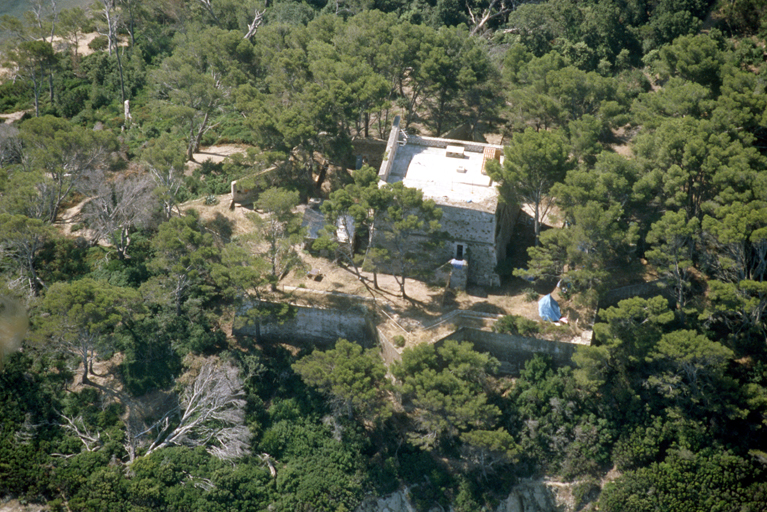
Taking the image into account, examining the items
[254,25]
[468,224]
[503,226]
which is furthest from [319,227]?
[254,25]

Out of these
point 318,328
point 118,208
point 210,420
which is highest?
point 118,208

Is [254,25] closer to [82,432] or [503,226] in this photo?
[503,226]

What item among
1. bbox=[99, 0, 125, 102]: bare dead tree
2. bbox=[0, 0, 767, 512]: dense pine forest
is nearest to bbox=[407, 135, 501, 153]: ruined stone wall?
Result: bbox=[0, 0, 767, 512]: dense pine forest

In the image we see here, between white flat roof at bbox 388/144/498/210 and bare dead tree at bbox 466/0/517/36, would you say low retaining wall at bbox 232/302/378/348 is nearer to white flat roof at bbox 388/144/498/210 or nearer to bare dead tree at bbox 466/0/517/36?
white flat roof at bbox 388/144/498/210

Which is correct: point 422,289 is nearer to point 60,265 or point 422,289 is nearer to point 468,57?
point 468,57

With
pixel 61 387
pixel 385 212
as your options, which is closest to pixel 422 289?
pixel 385 212
